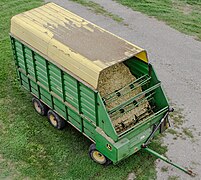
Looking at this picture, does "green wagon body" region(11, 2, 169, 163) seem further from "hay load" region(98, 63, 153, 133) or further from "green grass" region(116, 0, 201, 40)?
"green grass" region(116, 0, 201, 40)

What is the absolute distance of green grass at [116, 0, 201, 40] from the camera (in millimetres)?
17297

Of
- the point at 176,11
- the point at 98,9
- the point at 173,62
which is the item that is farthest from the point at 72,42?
the point at 176,11

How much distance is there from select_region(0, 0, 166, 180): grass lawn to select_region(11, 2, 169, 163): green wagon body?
67 centimetres

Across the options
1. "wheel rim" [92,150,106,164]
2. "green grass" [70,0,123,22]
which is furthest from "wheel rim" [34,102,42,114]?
"green grass" [70,0,123,22]

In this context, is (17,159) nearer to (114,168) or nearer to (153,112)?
(114,168)

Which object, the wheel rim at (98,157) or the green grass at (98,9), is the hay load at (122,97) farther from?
the green grass at (98,9)

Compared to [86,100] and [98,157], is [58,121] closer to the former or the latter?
[98,157]

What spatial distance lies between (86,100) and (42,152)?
7.18 ft

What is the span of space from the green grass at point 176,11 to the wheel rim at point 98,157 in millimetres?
7692

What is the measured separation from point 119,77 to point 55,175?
118 inches

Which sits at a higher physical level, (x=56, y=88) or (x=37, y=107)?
(x=56, y=88)

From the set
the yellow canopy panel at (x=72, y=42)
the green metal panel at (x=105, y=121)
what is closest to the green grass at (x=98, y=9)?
the yellow canopy panel at (x=72, y=42)

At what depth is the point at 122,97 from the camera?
11.0m

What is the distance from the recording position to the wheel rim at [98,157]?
10.9 m
